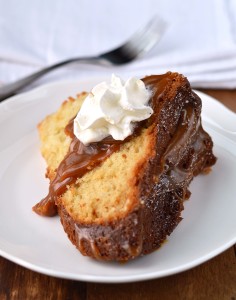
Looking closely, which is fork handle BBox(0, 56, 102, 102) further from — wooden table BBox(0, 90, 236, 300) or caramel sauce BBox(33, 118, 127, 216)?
wooden table BBox(0, 90, 236, 300)

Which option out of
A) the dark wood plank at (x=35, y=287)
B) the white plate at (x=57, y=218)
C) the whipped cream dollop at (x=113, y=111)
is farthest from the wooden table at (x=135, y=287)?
the whipped cream dollop at (x=113, y=111)

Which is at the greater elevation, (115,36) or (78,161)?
(78,161)

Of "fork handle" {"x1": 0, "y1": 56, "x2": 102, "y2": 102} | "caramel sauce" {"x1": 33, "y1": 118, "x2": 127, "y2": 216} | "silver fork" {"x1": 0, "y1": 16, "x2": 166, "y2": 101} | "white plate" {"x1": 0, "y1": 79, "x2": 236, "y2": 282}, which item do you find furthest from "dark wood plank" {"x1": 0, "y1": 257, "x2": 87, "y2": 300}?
"silver fork" {"x1": 0, "y1": 16, "x2": 166, "y2": 101}

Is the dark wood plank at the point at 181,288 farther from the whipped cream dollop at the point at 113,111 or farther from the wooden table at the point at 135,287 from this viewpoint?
the whipped cream dollop at the point at 113,111

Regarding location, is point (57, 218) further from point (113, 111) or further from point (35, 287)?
point (113, 111)

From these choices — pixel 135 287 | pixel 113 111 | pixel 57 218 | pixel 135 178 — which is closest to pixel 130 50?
pixel 113 111
